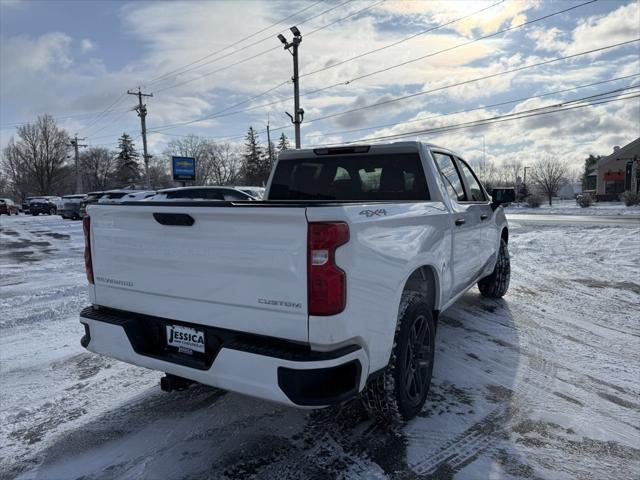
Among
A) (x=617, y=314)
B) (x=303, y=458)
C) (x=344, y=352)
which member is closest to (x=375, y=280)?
(x=344, y=352)

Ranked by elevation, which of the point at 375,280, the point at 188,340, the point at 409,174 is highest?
the point at 409,174

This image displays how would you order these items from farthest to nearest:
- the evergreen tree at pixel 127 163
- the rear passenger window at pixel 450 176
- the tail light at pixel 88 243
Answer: the evergreen tree at pixel 127 163
the rear passenger window at pixel 450 176
the tail light at pixel 88 243

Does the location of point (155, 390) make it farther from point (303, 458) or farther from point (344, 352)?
point (344, 352)

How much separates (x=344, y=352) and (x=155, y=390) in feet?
6.91

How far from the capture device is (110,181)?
92.2m

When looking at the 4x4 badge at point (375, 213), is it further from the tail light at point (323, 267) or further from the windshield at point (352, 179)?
the windshield at point (352, 179)

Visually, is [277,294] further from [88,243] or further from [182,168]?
[182,168]

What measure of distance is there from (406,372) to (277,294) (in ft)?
4.00

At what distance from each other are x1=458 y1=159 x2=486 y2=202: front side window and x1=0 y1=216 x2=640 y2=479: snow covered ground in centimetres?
147

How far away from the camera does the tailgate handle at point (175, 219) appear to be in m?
2.64

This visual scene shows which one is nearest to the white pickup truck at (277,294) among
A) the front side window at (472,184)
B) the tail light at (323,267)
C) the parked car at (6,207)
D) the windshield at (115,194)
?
the tail light at (323,267)

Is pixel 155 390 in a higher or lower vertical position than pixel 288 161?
Answer: lower

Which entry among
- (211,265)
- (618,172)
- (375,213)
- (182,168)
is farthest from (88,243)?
(618,172)

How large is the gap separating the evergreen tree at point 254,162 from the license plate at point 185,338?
247 feet
